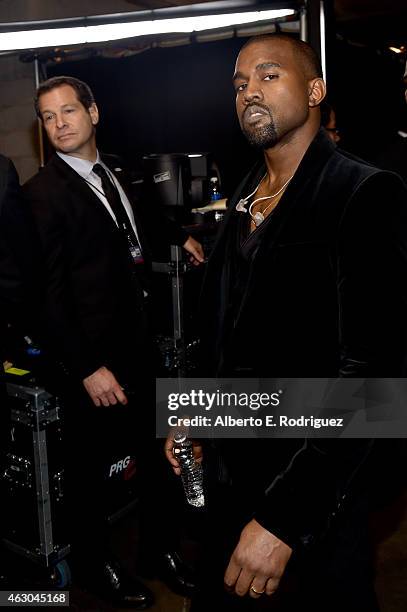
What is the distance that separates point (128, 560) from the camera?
2.52 m

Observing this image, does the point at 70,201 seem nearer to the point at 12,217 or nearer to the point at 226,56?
the point at 12,217

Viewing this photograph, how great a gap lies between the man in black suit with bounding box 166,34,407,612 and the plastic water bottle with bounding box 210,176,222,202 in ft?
6.68

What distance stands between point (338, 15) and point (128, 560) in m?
6.42

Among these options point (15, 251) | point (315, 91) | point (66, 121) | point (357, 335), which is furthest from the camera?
point (66, 121)

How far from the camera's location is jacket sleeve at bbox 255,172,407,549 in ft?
3.47

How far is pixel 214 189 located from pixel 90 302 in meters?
1.55

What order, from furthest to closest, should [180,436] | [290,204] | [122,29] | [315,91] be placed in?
[122,29], [180,436], [315,91], [290,204]

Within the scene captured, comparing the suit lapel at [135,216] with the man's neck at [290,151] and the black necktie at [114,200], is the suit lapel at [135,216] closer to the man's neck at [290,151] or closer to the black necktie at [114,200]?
the black necktie at [114,200]

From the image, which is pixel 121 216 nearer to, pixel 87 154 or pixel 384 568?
pixel 87 154

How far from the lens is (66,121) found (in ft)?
7.63

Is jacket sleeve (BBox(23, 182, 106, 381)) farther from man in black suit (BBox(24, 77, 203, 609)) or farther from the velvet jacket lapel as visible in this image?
the velvet jacket lapel

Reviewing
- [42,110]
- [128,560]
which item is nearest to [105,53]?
[42,110]

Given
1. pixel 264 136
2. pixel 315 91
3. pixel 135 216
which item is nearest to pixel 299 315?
pixel 264 136

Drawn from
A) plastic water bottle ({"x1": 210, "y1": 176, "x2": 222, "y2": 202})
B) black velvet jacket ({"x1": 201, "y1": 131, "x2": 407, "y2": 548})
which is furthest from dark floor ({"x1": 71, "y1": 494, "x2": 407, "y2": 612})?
plastic water bottle ({"x1": 210, "y1": 176, "x2": 222, "y2": 202})
